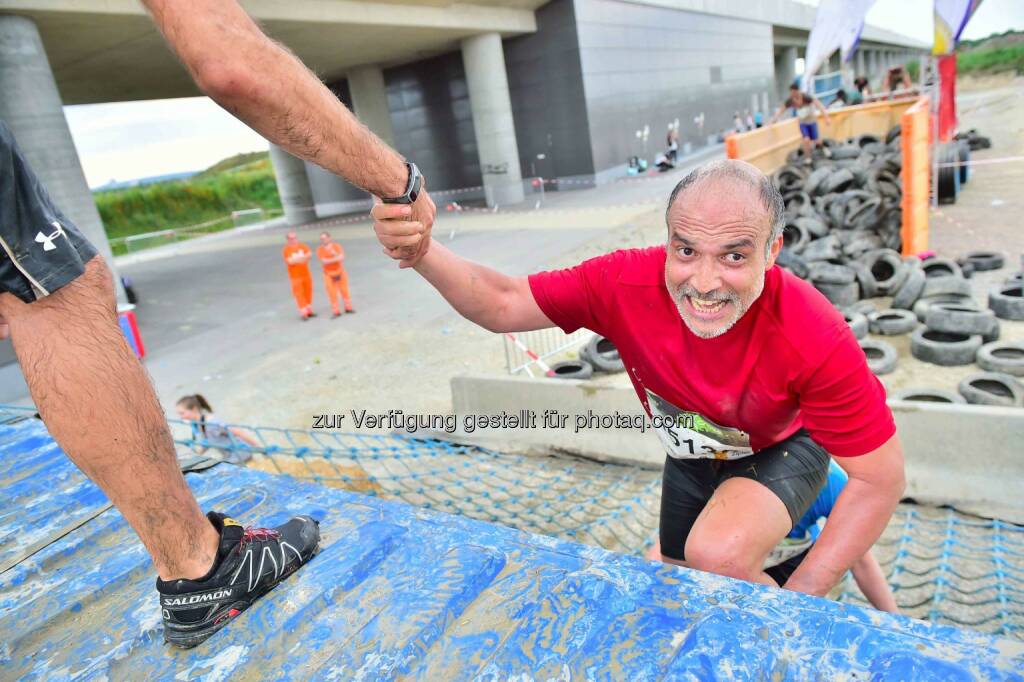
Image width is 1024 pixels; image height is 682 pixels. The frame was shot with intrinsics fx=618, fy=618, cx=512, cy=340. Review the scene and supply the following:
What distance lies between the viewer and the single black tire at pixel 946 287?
665 centimetres

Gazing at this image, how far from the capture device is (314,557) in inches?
Result: 79.7

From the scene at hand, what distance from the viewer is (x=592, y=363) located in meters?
6.22

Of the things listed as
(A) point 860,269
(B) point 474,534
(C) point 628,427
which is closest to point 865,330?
(A) point 860,269

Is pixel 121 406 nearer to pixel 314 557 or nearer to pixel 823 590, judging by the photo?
pixel 314 557

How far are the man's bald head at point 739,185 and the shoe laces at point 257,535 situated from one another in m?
1.61

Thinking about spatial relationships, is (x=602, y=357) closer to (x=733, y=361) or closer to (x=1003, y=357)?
(x=1003, y=357)

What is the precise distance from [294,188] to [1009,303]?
86.7 ft

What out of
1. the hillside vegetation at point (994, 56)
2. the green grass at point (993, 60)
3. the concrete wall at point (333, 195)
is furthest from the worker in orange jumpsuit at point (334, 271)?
the green grass at point (993, 60)

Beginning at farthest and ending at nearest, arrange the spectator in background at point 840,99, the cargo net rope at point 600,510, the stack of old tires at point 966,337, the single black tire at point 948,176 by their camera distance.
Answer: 1. the spectator in background at point 840,99
2. the single black tire at point 948,176
3. the stack of old tires at point 966,337
4. the cargo net rope at point 600,510

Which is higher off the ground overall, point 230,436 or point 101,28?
point 101,28

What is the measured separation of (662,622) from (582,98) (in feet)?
71.3

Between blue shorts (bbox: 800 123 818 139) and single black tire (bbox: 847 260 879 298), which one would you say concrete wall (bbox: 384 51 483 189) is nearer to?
blue shorts (bbox: 800 123 818 139)

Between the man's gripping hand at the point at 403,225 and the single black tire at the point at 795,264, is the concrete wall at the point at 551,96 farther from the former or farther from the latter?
the man's gripping hand at the point at 403,225

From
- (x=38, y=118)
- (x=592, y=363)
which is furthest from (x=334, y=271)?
(x=38, y=118)
